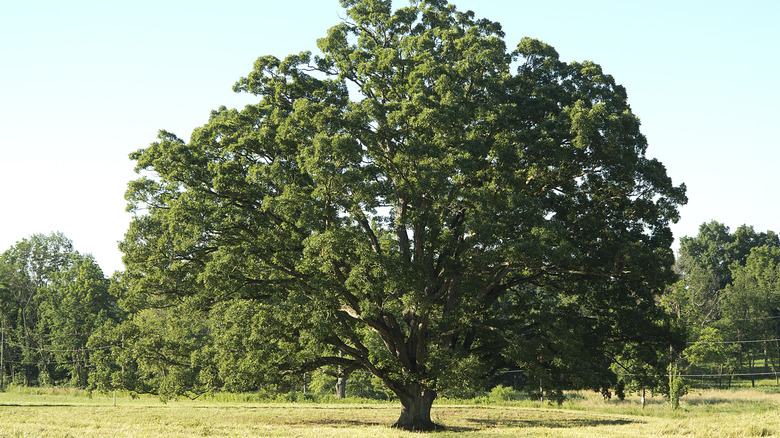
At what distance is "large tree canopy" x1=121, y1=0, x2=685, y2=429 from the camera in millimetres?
22969

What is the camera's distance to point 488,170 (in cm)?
2416

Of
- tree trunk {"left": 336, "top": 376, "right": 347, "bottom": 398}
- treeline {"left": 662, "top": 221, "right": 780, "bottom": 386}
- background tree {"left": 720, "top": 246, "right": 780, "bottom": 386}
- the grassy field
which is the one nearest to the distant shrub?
the grassy field

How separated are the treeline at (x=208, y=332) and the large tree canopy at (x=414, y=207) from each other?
813mm

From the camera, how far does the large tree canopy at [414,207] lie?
2297 centimetres

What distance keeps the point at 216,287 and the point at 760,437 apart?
771 inches

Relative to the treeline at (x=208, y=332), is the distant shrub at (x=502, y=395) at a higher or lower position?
lower

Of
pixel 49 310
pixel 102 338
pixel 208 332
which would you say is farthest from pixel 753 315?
pixel 49 310

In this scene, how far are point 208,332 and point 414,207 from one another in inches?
2628

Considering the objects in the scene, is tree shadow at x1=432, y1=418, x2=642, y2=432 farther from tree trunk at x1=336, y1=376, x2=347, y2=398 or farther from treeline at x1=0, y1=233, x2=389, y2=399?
tree trunk at x1=336, y1=376, x2=347, y2=398

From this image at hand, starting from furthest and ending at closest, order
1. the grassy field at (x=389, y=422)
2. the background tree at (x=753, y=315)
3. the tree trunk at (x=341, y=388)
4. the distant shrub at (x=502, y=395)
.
Result: the background tree at (x=753, y=315)
the tree trunk at (x=341, y=388)
the distant shrub at (x=502, y=395)
the grassy field at (x=389, y=422)

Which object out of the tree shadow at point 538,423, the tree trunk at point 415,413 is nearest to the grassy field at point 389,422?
the tree shadow at point 538,423

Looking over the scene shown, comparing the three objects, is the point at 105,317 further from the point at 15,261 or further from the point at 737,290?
the point at 737,290

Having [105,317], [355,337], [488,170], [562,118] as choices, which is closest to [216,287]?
[355,337]

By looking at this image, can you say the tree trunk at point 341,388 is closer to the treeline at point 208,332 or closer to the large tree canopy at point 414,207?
the treeline at point 208,332
